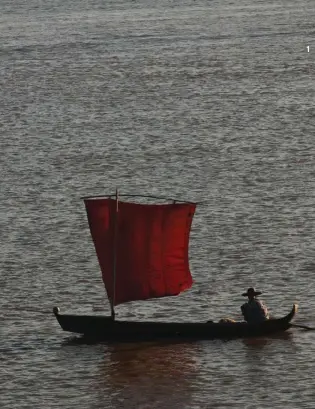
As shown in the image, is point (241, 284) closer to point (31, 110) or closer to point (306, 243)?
point (306, 243)

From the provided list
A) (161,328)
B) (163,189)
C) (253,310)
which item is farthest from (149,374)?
(163,189)

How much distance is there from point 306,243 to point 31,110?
38144mm

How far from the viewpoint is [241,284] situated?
4128cm

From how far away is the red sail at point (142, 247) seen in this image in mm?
35875

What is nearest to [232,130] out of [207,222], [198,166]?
[198,166]

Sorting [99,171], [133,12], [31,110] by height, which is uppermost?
[133,12]

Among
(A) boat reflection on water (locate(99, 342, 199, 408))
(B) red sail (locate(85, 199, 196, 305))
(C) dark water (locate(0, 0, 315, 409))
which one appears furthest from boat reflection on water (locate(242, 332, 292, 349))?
(B) red sail (locate(85, 199, 196, 305))

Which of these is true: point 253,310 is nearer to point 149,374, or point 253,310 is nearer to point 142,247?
point 149,374

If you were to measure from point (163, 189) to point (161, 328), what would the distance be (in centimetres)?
2149

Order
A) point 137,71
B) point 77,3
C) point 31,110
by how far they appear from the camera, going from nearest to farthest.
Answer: point 31,110 < point 137,71 < point 77,3

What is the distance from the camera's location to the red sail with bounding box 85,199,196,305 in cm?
3588

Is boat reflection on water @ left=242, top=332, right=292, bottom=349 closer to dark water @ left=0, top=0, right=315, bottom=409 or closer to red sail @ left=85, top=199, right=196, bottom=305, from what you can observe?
dark water @ left=0, top=0, right=315, bottom=409

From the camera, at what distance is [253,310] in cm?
3447

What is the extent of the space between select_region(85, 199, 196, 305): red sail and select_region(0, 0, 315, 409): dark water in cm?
192
